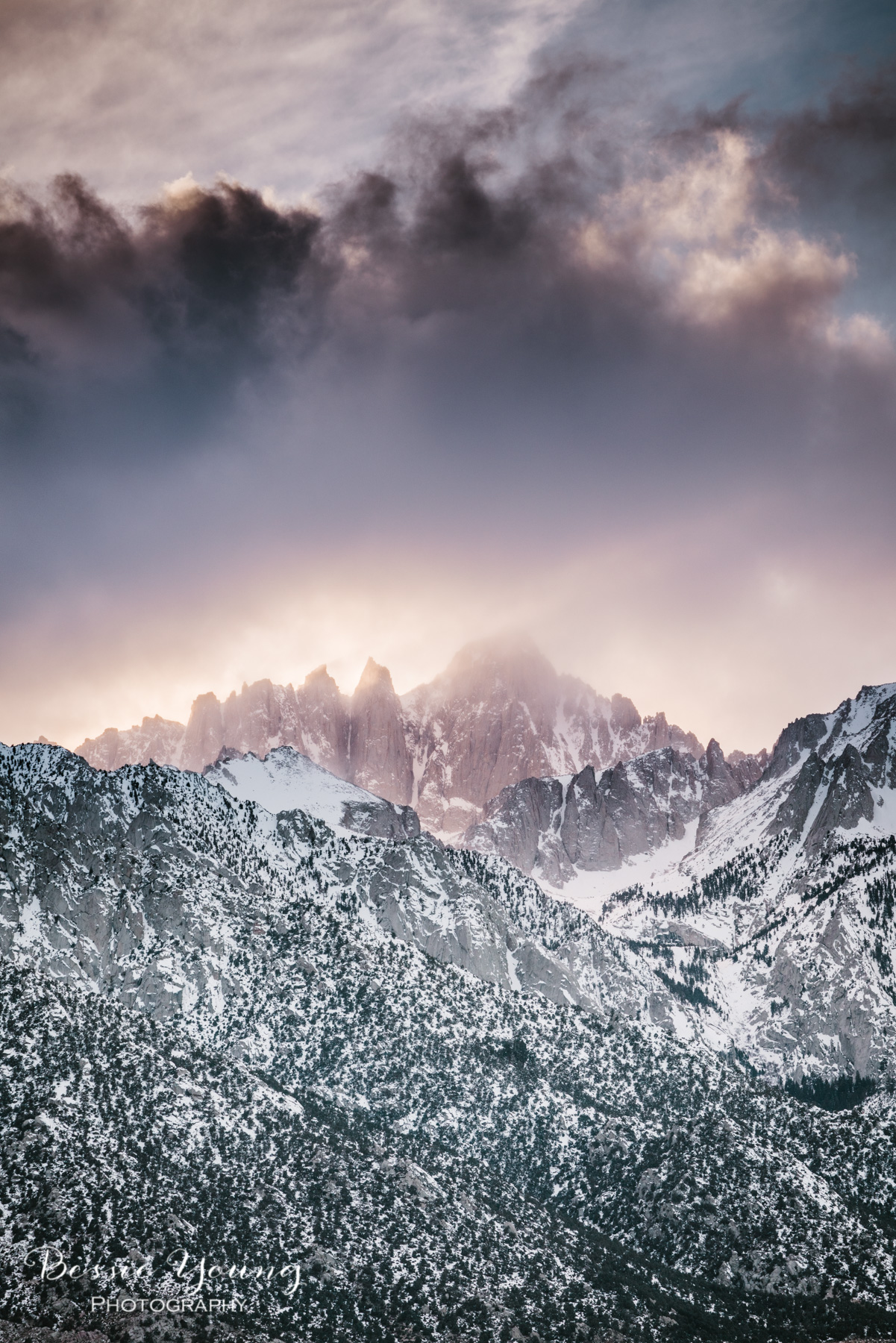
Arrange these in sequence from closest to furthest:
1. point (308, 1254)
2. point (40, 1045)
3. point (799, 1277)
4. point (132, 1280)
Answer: point (132, 1280) < point (308, 1254) < point (40, 1045) < point (799, 1277)

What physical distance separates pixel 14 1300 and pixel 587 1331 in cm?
8739

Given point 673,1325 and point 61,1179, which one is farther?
point 673,1325

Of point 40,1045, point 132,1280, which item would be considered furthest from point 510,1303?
point 40,1045

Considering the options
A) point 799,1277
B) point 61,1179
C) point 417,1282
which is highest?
point 61,1179

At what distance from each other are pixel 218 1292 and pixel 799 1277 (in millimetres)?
109726

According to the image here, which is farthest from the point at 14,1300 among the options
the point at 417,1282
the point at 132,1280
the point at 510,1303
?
the point at 510,1303

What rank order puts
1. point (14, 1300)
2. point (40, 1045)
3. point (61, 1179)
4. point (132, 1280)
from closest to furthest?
point (14, 1300) → point (132, 1280) → point (61, 1179) → point (40, 1045)

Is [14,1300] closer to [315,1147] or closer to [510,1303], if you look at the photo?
[315,1147]

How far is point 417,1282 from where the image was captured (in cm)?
17088

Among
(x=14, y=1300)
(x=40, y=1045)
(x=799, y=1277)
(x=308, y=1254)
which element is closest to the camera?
(x=14, y=1300)

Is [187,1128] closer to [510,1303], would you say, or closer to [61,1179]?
[61,1179]

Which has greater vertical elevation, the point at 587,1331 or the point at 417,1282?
the point at 417,1282

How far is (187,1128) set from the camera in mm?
185375

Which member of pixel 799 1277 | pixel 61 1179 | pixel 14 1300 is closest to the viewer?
pixel 14 1300
